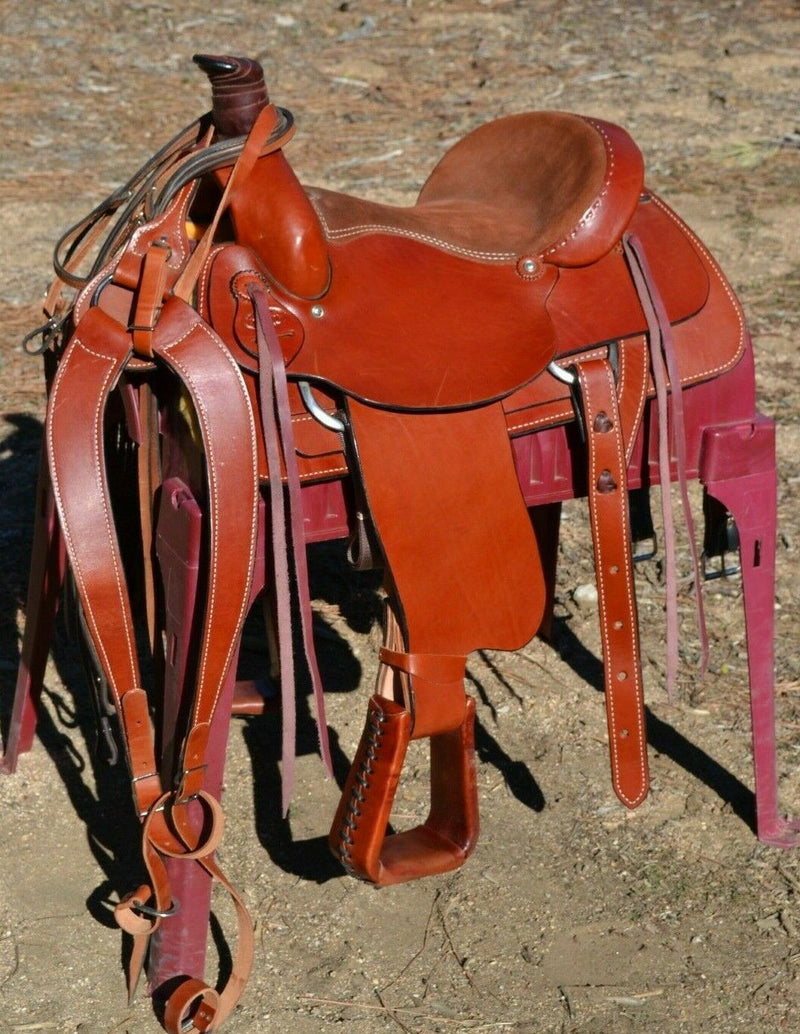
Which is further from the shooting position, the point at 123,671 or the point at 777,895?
the point at 777,895

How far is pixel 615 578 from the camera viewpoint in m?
2.24

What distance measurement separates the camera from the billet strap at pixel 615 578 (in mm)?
2148

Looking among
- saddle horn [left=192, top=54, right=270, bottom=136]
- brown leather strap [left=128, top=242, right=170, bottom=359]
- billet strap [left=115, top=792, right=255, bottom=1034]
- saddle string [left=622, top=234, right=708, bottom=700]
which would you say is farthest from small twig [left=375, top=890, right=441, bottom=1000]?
saddle horn [left=192, top=54, right=270, bottom=136]

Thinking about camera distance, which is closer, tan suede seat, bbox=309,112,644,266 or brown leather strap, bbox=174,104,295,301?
brown leather strap, bbox=174,104,295,301

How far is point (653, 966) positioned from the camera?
2246 millimetres

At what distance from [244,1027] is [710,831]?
97cm

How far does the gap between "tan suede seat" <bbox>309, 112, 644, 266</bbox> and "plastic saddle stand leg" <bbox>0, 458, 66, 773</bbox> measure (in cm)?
78

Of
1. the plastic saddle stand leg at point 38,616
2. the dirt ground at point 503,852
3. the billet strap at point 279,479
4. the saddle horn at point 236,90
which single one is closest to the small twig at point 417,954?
the dirt ground at point 503,852

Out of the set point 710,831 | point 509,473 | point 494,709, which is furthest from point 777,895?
point 509,473

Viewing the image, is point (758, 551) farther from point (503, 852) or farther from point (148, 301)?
point (148, 301)

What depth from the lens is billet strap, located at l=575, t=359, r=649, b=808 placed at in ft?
7.05

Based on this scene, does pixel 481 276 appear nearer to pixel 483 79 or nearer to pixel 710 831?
pixel 710 831

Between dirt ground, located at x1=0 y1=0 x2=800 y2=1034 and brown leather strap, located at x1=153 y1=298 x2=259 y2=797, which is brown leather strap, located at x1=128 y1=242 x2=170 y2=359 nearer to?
brown leather strap, located at x1=153 y1=298 x2=259 y2=797

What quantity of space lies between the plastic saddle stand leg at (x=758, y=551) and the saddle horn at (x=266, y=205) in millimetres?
779
